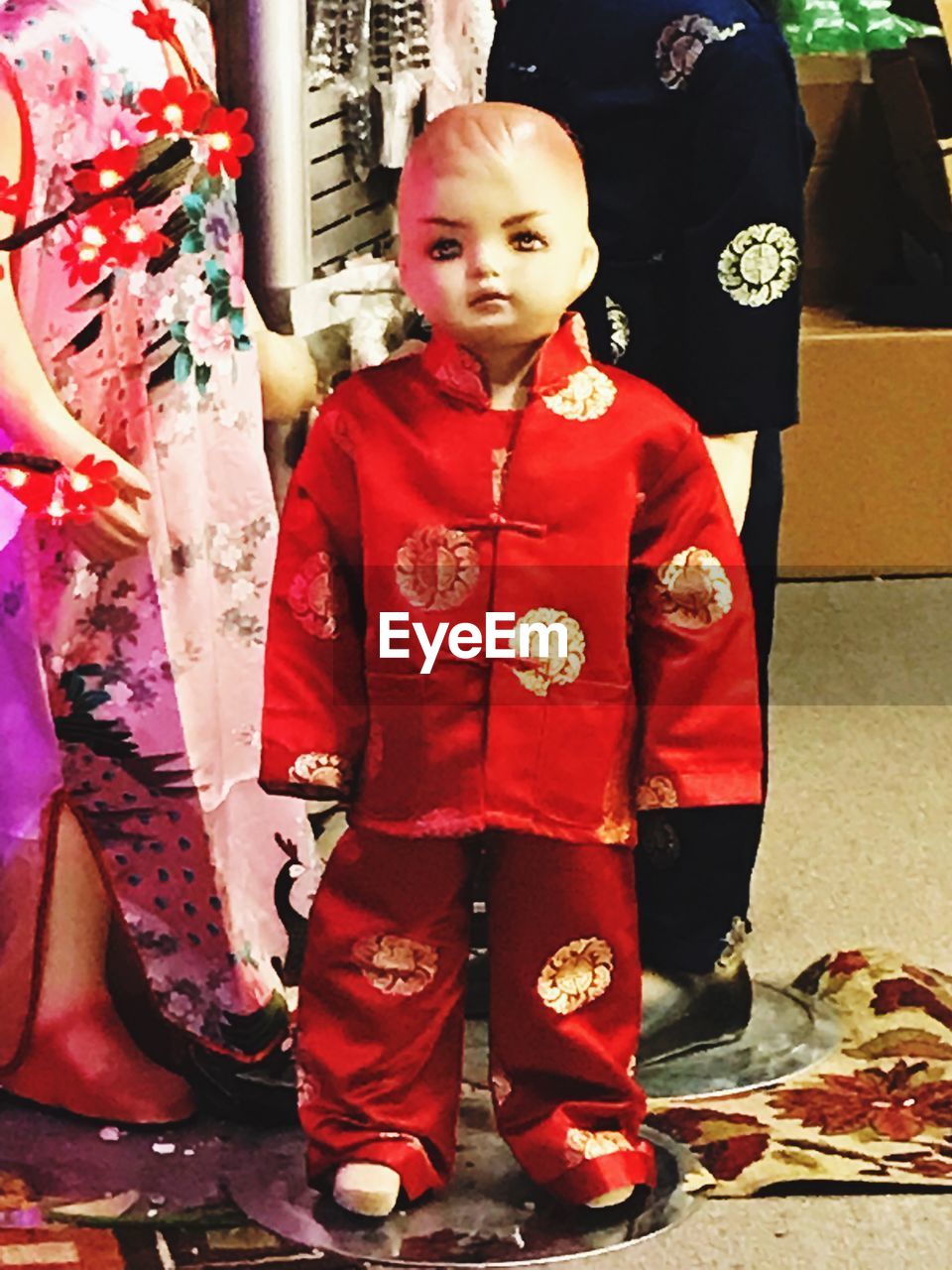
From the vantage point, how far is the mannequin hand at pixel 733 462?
161 cm

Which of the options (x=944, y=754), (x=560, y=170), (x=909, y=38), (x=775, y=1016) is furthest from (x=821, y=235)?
(x=560, y=170)

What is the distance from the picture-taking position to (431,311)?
4.70ft

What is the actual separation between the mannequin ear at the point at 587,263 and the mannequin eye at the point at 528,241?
0.05 m

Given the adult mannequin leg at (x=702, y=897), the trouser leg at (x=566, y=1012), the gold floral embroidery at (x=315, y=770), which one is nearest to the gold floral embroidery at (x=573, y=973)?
the trouser leg at (x=566, y=1012)

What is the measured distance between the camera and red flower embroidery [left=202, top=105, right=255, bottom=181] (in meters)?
1.56

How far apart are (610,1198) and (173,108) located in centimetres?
88

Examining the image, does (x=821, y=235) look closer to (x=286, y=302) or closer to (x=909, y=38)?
(x=909, y=38)

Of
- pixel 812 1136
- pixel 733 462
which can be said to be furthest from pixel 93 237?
pixel 812 1136

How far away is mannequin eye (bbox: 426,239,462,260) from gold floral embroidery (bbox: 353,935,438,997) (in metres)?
0.50

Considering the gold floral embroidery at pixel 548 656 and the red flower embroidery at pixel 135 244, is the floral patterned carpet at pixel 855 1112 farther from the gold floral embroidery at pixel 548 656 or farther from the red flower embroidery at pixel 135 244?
the red flower embroidery at pixel 135 244

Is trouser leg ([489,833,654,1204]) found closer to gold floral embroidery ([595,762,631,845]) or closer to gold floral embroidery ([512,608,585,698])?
gold floral embroidery ([595,762,631,845])

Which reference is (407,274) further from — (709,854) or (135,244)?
(709,854)

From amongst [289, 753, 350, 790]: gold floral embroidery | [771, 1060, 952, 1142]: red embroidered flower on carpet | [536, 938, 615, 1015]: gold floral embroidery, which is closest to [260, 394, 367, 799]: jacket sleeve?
[289, 753, 350, 790]: gold floral embroidery

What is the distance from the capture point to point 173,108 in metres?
1.53
